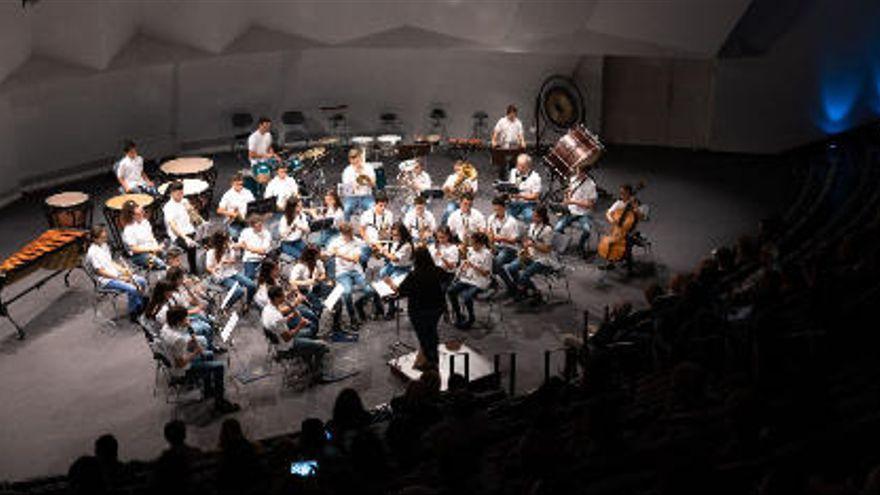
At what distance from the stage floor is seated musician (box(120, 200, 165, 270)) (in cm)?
83

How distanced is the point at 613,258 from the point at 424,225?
8.67 feet

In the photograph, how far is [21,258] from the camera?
1280cm

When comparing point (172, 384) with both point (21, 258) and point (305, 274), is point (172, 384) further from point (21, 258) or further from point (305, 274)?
point (21, 258)

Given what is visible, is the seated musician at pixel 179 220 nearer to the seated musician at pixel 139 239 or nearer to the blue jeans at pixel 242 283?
the seated musician at pixel 139 239

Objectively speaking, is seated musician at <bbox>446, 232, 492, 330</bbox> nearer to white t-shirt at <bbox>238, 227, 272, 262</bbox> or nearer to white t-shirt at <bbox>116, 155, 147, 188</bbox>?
white t-shirt at <bbox>238, 227, 272, 262</bbox>

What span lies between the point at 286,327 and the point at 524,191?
18.0 ft

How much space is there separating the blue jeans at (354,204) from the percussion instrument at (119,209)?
2.84m


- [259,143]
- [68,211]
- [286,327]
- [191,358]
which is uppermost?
[259,143]

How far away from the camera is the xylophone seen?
1254 cm

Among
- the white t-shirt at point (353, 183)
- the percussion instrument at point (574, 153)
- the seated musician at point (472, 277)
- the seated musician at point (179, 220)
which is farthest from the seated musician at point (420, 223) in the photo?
the seated musician at point (179, 220)

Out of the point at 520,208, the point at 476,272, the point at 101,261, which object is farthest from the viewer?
the point at 520,208

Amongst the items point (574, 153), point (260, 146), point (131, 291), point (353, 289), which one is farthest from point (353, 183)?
point (131, 291)

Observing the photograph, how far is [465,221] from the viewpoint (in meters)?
13.6

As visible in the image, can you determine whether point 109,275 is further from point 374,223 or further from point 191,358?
point 374,223
